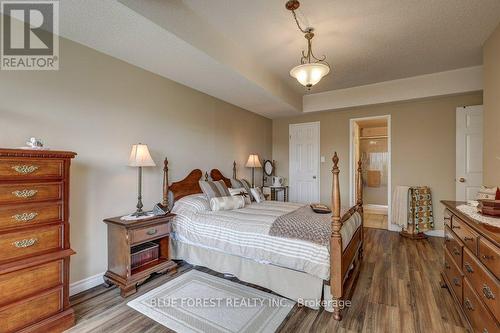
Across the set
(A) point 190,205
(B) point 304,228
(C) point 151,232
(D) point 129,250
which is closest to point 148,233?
(C) point 151,232

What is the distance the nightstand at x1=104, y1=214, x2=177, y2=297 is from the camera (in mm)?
2340

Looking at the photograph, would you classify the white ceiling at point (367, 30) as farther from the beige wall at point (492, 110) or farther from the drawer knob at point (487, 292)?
the drawer knob at point (487, 292)

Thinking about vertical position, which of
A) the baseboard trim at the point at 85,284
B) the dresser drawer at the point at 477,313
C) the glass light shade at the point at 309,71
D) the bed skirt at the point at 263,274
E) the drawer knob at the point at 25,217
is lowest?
the baseboard trim at the point at 85,284

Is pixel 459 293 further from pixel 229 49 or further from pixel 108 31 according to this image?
pixel 108 31

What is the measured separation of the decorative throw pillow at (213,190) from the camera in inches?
127

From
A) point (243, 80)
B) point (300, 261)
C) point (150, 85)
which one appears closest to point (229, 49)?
point (243, 80)

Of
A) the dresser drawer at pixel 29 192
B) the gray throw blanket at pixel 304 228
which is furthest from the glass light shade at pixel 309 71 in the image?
the dresser drawer at pixel 29 192

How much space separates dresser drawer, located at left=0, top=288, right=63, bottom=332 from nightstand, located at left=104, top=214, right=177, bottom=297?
0.57 metres

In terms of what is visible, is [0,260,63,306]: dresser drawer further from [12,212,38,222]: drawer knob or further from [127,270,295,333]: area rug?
[127,270,295,333]: area rug

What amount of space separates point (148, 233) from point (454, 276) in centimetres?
296

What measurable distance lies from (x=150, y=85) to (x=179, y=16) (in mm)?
1096

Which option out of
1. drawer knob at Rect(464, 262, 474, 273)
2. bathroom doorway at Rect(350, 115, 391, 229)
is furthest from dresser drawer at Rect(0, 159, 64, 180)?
bathroom doorway at Rect(350, 115, 391, 229)

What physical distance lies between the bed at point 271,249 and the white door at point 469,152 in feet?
7.16

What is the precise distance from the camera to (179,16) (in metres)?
2.25
